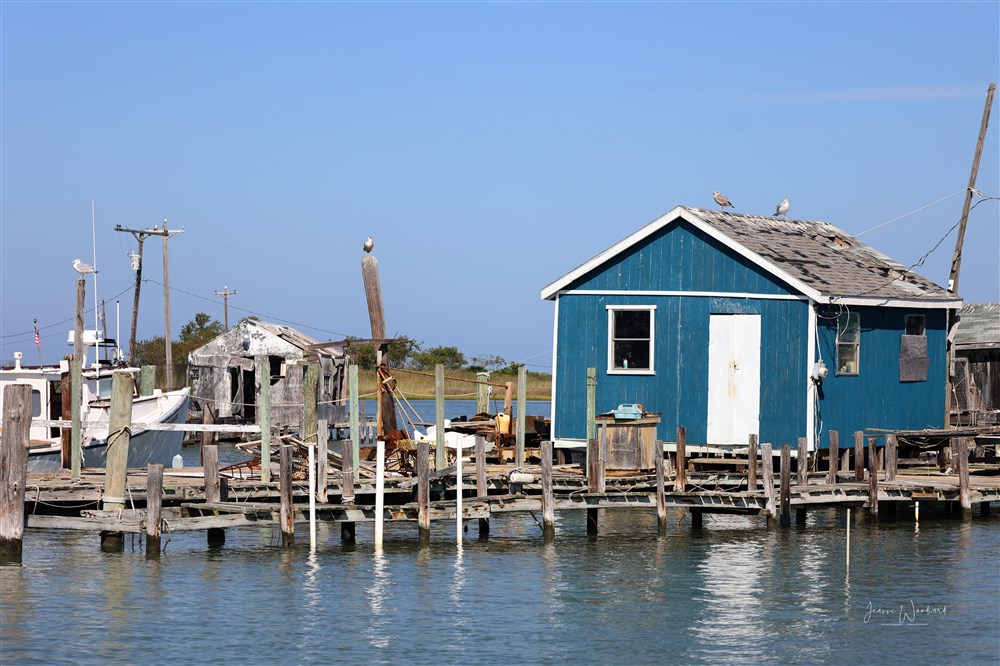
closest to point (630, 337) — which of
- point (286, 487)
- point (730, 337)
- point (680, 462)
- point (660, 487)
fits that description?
point (730, 337)

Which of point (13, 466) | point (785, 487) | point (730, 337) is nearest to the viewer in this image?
point (13, 466)

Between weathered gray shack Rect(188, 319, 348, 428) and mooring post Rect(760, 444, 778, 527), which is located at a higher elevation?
weathered gray shack Rect(188, 319, 348, 428)

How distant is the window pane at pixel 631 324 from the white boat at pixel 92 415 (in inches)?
465

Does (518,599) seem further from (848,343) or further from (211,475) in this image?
(848,343)

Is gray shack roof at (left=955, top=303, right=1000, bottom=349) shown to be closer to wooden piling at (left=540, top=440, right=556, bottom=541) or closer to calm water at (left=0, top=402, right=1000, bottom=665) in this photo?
calm water at (left=0, top=402, right=1000, bottom=665)

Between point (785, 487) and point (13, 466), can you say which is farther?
point (785, 487)

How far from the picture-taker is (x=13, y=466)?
70.8ft

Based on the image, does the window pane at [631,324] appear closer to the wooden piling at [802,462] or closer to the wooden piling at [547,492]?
the wooden piling at [802,462]

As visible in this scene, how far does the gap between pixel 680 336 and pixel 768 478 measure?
447 centimetres

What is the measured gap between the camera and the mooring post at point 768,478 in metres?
25.4

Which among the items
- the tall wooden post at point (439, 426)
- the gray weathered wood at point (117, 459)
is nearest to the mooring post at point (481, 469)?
the tall wooden post at point (439, 426)

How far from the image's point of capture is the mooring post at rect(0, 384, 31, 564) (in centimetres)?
2159

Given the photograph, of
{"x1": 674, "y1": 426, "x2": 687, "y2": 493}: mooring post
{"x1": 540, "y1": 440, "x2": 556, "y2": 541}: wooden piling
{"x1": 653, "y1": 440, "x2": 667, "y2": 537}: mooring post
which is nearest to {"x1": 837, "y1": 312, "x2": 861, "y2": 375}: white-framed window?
{"x1": 674, "y1": 426, "x2": 687, "y2": 493}: mooring post

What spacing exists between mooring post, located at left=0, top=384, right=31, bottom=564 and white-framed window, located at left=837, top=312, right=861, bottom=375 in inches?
642
